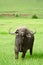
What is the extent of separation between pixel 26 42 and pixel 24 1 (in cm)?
11480

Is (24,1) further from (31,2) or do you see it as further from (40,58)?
(40,58)

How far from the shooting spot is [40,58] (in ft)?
45.4

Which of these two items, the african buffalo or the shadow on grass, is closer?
the african buffalo

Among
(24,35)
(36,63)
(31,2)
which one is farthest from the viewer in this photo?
(31,2)

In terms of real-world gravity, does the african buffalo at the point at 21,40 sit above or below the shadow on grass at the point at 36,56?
above

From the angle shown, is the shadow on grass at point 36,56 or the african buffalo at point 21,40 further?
the shadow on grass at point 36,56

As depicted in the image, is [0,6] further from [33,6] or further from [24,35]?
[24,35]

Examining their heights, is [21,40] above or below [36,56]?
above

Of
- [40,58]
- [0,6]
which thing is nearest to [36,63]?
[40,58]

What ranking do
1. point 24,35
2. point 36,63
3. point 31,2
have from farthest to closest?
A: 1. point 31,2
2. point 24,35
3. point 36,63

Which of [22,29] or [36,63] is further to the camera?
[22,29]

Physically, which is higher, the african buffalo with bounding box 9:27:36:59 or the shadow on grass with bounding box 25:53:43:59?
the african buffalo with bounding box 9:27:36:59

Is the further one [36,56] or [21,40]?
[36,56]

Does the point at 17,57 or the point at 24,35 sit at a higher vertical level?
the point at 24,35
